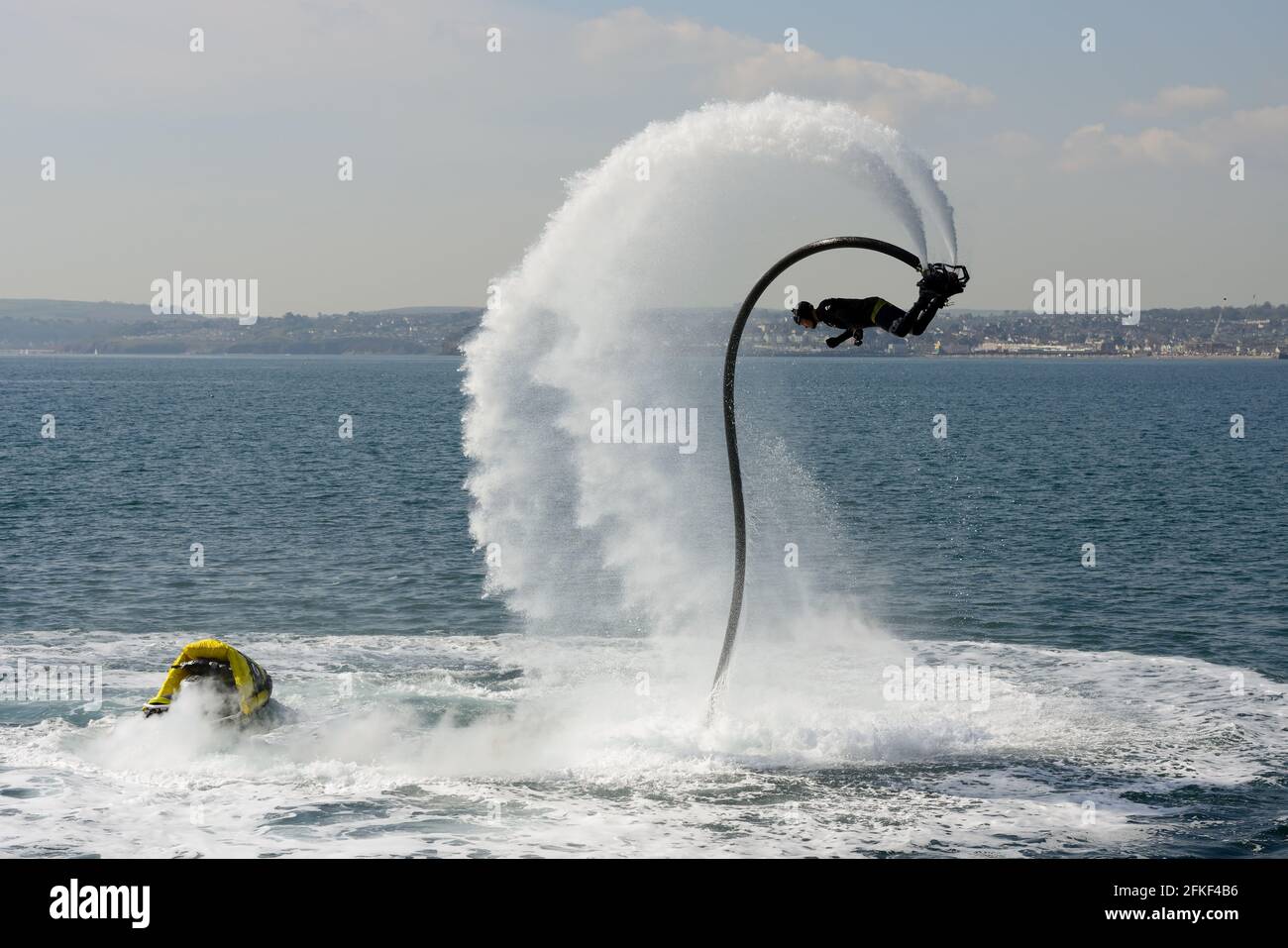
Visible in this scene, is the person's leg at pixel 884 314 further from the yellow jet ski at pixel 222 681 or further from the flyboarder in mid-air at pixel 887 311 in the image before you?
the yellow jet ski at pixel 222 681

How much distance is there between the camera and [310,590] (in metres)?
41.3

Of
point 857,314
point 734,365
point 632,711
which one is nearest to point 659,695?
point 632,711

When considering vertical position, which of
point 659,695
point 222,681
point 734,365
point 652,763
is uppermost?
point 734,365

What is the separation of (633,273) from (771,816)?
11.3 m

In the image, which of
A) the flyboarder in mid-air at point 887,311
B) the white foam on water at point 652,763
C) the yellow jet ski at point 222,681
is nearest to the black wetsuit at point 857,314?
the flyboarder in mid-air at point 887,311

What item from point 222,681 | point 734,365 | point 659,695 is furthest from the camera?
point 659,695

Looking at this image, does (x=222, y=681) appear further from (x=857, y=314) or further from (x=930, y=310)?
(x=930, y=310)

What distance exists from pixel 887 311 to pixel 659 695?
37.0 ft

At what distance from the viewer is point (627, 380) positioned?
28047 mm

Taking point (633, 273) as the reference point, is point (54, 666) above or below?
below

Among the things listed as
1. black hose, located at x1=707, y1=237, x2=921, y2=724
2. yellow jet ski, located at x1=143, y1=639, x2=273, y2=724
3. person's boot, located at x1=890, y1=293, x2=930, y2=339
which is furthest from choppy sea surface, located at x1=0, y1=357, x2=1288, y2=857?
person's boot, located at x1=890, y1=293, x2=930, y2=339

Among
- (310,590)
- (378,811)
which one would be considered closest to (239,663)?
(378,811)

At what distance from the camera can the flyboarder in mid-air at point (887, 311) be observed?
19.0 m
